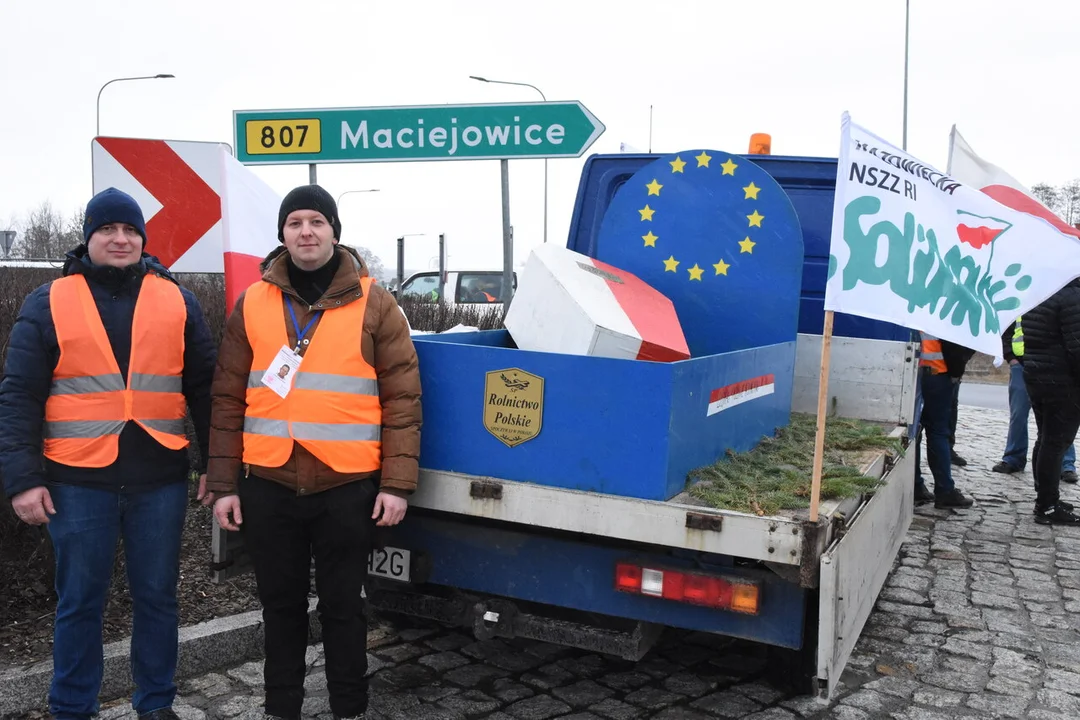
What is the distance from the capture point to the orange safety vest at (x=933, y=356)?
7.40 metres

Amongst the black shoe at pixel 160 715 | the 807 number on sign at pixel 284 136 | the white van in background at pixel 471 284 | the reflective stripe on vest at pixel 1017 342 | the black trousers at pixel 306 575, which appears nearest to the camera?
the black trousers at pixel 306 575

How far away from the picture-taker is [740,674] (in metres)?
4.27

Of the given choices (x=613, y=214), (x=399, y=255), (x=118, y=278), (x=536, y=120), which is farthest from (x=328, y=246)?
(x=399, y=255)

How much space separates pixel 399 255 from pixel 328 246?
971 centimetres

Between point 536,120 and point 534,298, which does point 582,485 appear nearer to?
point 534,298

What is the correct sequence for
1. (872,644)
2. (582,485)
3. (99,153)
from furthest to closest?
(872,644)
(99,153)
(582,485)

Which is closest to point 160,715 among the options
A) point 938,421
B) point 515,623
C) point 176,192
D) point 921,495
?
point 515,623

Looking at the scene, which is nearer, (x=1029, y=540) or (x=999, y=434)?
(x=1029, y=540)

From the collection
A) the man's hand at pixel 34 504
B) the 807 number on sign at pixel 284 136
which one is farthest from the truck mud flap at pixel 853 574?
the 807 number on sign at pixel 284 136

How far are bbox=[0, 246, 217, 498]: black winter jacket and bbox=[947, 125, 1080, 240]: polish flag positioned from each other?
11.6ft

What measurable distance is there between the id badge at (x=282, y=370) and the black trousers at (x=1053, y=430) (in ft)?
19.4

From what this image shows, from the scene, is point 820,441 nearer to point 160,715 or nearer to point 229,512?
point 229,512

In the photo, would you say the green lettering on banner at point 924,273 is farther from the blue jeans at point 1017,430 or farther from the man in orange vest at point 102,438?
the blue jeans at point 1017,430

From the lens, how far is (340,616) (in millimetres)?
3412
